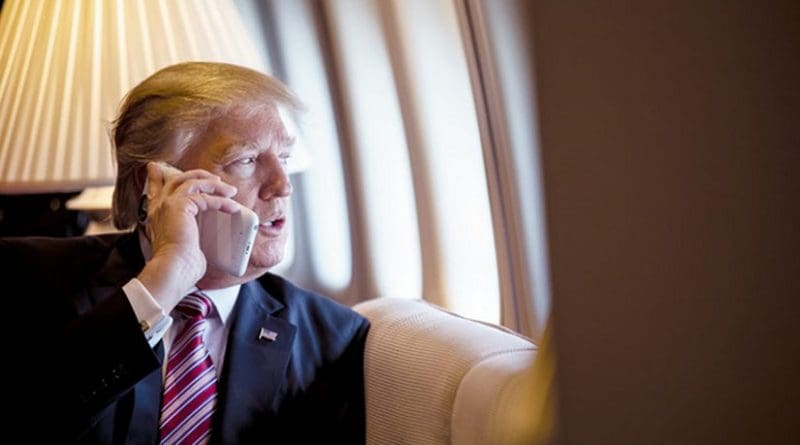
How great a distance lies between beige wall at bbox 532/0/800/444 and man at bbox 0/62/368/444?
146 centimetres

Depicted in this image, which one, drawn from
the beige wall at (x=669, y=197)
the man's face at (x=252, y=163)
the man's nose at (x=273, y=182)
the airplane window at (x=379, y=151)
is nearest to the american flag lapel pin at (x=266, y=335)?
the man's face at (x=252, y=163)

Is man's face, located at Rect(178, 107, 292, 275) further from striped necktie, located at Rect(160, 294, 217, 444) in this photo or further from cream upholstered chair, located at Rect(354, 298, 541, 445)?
cream upholstered chair, located at Rect(354, 298, 541, 445)

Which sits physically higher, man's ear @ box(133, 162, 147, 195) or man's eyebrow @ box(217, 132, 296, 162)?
man's eyebrow @ box(217, 132, 296, 162)

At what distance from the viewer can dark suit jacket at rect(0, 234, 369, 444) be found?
5.67 feet

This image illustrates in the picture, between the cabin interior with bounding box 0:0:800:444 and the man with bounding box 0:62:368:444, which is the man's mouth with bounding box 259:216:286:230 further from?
the cabin interior with bounding box 0:0:800:444

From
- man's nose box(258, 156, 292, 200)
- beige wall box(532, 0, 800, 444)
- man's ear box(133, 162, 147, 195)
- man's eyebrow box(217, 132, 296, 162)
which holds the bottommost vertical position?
man's nose box(258, 156, 292, 200)

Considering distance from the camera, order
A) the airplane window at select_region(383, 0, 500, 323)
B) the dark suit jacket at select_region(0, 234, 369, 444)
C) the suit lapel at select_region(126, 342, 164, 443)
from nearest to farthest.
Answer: the dark suit jacket at select_region(0, 234, 369, 444)
the suit lapel at select_region(126, 342, 164, 443)
the airplane window at select_region(383, 0, 500, 323)

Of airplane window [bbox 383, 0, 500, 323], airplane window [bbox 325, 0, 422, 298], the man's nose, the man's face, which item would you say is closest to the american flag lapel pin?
the man's face

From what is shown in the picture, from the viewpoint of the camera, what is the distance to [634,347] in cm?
36

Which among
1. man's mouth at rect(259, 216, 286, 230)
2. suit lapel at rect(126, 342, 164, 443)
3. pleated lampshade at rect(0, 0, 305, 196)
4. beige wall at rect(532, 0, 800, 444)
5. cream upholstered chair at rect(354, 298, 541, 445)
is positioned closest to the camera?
beige wall at rect(532, 0, 800, 444)

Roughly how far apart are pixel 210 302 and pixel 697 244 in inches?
65.8

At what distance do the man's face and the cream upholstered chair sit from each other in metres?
0.26

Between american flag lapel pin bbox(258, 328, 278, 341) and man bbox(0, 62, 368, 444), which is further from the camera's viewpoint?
american flag lapel pin bbox(258, 328, 278, 341)

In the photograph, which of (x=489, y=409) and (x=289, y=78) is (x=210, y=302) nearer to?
(x=489, y=409)
